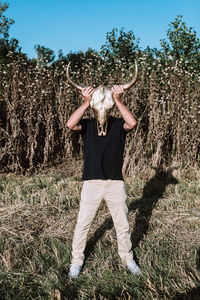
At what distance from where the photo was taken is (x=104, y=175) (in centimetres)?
245

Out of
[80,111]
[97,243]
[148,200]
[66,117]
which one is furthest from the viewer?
[66,117]

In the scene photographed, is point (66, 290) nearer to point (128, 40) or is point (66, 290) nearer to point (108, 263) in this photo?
point (108, 263)

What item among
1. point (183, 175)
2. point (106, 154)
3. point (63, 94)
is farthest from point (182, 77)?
point (106, 154)

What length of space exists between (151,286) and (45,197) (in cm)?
237

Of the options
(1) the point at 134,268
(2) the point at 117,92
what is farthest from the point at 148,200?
(2) the point at 117,92

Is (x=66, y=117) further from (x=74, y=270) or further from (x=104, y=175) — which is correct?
(x=74, y=270)

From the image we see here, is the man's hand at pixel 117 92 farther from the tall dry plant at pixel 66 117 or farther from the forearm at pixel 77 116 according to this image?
the tall dry plant at pixel 66 117

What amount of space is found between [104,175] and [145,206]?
6.41ft

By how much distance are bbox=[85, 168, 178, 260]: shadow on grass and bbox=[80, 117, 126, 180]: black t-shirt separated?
0.91 m

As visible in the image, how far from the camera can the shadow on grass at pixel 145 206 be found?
3.25 metres

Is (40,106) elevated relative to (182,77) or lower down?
lower down

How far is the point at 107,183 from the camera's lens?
2465 mm

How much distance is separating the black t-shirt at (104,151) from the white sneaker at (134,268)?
0.75 metres

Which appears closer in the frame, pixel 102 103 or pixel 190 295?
pixel 190 295
